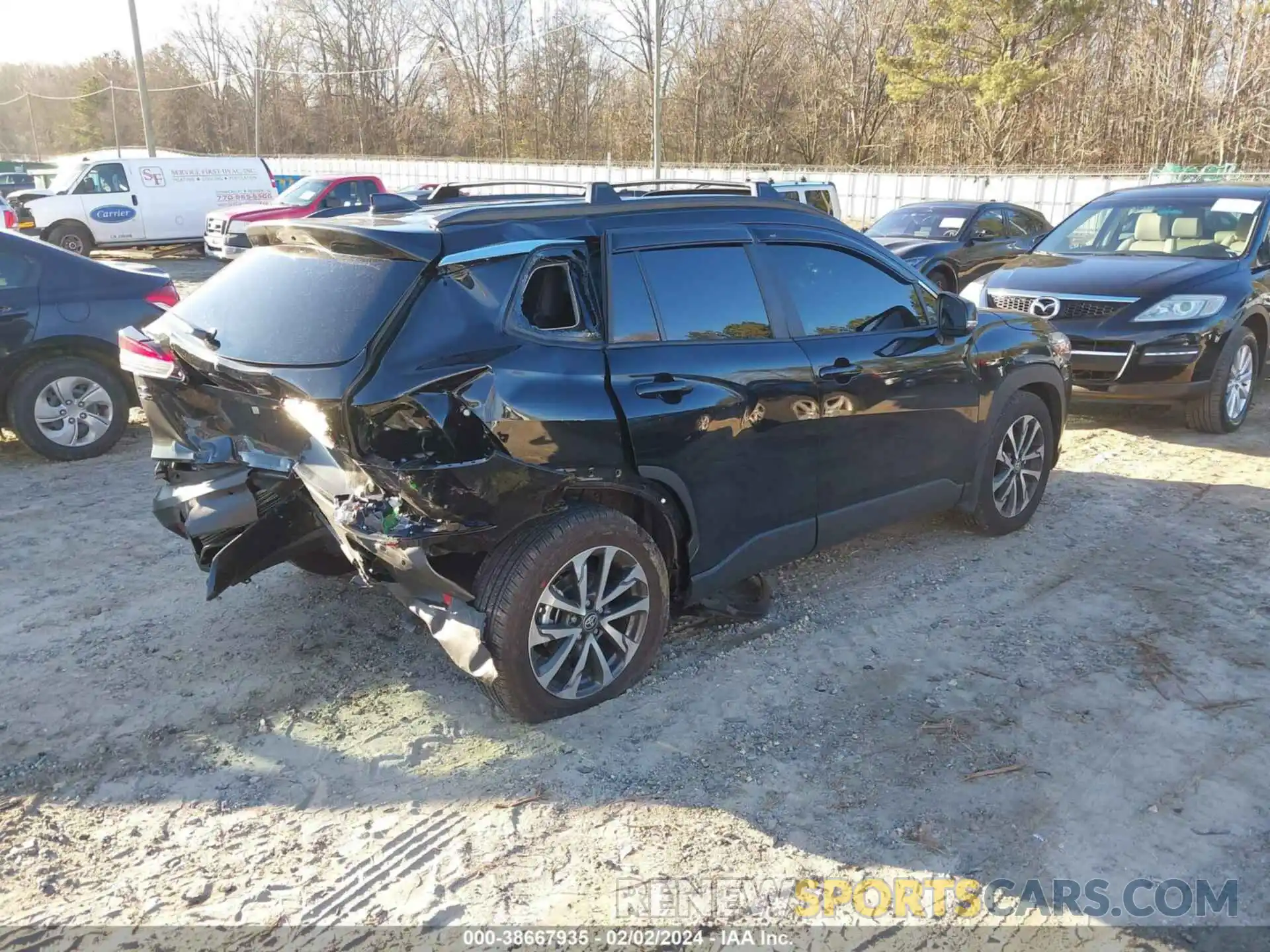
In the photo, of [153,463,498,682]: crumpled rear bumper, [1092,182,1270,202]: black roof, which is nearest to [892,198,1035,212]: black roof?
[1092,182,1270,202]: black roof

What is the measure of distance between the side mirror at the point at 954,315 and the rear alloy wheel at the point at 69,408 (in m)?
5.82

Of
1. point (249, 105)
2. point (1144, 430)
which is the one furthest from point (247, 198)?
point (249, 105)

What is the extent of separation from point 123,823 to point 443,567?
1.30 m

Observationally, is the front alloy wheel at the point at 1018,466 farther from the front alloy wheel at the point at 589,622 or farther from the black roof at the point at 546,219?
the front alloy wheel at the point at 589,622

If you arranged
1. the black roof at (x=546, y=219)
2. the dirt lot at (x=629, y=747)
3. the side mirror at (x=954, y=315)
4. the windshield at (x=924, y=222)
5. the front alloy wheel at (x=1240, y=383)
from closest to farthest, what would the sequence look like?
the dirt lot at (x=629, y=747) < the black roof at (x=546, y=219) < the side mirror at (x=954, y=315) < the front alloy wheel at (x=1240, y=383) < the windshield at (x=924, y=222)

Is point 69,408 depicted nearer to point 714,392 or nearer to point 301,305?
point 301,305

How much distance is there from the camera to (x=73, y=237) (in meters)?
18.6

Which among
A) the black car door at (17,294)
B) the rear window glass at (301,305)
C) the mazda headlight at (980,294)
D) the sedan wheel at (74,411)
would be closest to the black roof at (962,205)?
the mazda headlight at (980,294)

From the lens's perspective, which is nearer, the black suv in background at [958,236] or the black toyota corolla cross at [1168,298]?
the black toyota corolla cross at [1168,298]

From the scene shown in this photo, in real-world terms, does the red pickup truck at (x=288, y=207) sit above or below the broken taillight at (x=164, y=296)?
above

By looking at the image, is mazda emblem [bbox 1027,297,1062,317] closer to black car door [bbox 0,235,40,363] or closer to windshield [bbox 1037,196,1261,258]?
windshield [bbox 1037,196,1261,258]

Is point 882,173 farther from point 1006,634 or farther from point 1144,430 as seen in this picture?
point 1006,634

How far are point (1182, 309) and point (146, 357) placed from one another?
711 centimetres

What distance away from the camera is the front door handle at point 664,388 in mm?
3430
